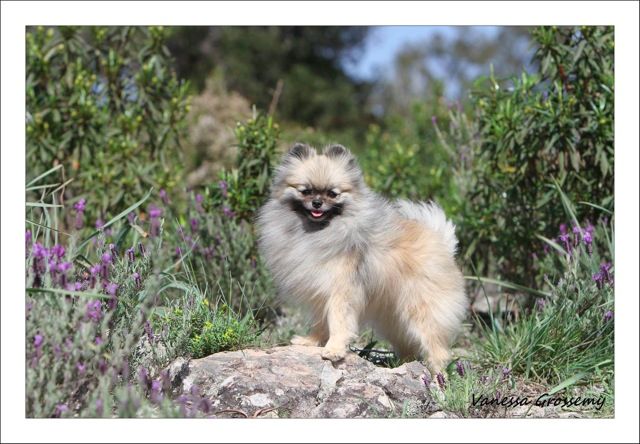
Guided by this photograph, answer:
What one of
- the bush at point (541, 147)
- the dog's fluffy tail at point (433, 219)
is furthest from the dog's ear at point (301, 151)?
the bush at point (541, 147)

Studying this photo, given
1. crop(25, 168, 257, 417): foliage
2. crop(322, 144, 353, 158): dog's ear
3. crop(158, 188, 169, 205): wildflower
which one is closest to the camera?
crop(25, 168, 257, 417): foliage

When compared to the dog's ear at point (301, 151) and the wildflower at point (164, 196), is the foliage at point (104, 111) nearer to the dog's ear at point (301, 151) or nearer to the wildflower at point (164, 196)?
the wildflower at point (164, 196)

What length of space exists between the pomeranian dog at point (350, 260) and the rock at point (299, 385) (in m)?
0.17

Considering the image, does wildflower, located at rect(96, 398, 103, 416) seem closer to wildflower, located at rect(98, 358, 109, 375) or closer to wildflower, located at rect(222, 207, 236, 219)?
wildflower, located at rect(98, 358, 109, 375)

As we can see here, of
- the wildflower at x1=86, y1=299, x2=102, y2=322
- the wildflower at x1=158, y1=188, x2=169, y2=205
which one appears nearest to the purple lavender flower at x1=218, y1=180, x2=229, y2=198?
the wildflower at x1=158, y1=188, x2=169, y2=205

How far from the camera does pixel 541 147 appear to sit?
6457 mm

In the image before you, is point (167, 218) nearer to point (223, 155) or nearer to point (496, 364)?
point (496, 364)

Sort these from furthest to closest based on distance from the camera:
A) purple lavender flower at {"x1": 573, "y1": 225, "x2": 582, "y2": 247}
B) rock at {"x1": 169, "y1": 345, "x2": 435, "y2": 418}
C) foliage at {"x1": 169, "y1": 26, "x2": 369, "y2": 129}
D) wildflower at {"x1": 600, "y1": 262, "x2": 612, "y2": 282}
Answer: foliage at {"x1": 169, "y1": 26, "x2": 369, "y2": 129} → purple lavender flower at {"x1": 573, "y1": 225, "x2": 582, "y2": 247} → wildflower at {"x1": 600, "y1": 262, "x2": 612, "y2": 282} → rock at {"x1": 169, "y1": 345, "x2": 435, "y2": 418}

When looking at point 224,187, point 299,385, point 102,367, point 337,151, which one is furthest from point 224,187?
point 102,367

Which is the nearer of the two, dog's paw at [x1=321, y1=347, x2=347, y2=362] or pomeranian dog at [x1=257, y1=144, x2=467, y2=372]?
dog's paw at [x1=321, y1=347, x2=347, y2=362]

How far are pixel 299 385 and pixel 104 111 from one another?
415 centimetres

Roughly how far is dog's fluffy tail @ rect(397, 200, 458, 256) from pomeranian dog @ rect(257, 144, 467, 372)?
46 millimetres

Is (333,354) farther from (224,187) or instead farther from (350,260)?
(224,187)

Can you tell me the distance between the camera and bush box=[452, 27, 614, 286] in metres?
6.23
